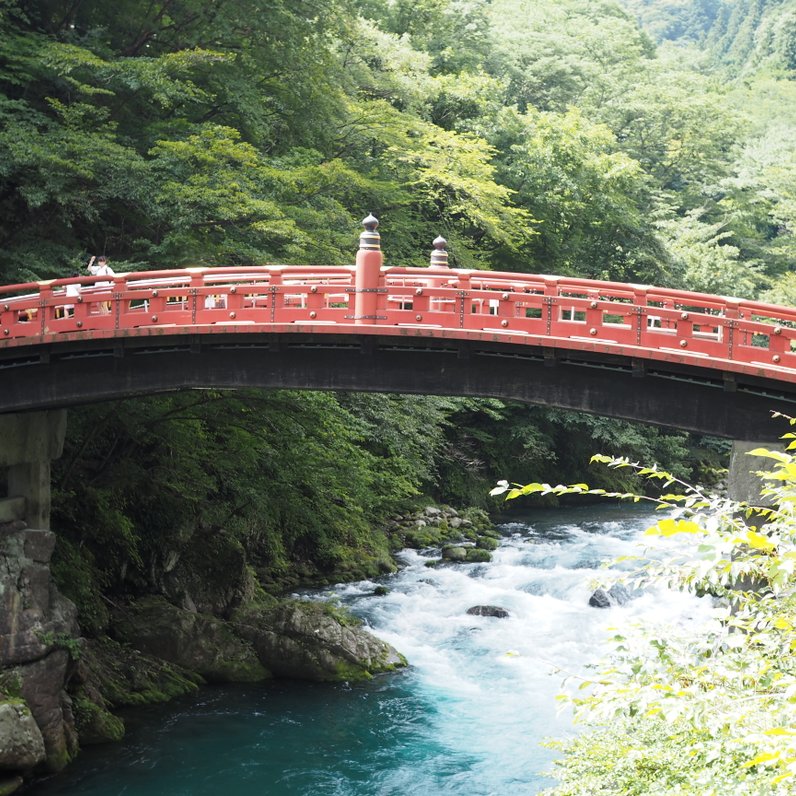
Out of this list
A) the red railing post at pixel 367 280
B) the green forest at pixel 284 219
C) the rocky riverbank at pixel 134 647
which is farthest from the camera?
the green forest at pixel 284 219

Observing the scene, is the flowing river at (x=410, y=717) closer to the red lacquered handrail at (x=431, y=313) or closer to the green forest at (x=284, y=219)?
the green forest at (x=284, y=219)

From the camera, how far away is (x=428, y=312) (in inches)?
669

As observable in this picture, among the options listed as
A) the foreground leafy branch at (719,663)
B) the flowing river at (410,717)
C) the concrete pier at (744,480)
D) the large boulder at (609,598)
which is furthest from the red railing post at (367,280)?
the large boulder at (609,598)

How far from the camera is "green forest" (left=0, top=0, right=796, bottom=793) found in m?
23.1

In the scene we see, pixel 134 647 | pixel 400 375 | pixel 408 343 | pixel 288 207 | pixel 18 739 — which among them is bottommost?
pixel 134 647

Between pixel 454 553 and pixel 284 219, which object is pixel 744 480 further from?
pixel 454 553

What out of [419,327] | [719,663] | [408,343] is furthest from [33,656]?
[719,663]

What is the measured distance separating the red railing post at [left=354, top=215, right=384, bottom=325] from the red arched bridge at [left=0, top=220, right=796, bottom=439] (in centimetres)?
2

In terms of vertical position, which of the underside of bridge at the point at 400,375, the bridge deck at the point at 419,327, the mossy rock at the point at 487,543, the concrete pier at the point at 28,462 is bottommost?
the mossy rock at the point at 487,543

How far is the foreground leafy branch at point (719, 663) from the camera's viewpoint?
7309 mm

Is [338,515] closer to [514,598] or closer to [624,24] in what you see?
[514,598]

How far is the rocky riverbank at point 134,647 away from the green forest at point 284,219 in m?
0.73

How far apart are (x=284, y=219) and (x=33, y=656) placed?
1016 centimetres

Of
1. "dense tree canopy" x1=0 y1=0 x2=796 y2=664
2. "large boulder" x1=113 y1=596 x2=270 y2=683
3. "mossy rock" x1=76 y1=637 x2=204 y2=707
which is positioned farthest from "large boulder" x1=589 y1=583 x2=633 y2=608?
"mossy rock" x1=76 y1=637 x2=204 y2=707
